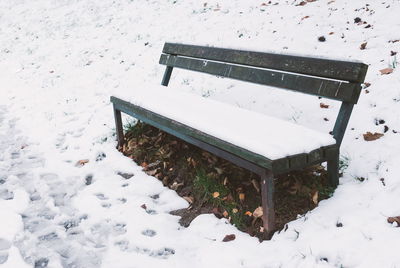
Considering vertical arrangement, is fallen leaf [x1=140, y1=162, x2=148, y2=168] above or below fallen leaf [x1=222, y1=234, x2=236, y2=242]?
below

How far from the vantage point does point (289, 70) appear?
117 inches

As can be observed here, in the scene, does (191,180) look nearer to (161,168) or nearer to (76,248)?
(161,168)

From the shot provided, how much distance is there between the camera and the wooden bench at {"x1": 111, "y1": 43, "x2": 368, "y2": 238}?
2.37 meters

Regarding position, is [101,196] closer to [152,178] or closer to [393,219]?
[152,178]

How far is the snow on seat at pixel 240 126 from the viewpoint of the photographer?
2373mm

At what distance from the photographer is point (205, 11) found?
25.1 feet

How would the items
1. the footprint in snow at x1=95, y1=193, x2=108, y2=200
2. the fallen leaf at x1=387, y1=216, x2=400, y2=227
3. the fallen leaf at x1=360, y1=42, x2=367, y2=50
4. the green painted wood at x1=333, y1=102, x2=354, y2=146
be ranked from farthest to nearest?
the fallen leaf at x1=360, y1=42, x2=367, y2=50, the footprint in snow at x1=95, y1=193, x2=108, y2=200, the green painted wood at x1=333, y1=102, x2=354, y2=146, the fallen leaf at x1=387, y1=216, x2=400, y2=227

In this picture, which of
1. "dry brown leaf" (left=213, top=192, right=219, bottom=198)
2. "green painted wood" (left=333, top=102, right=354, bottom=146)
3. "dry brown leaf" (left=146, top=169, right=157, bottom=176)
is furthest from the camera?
"dry brown leaf" (left=146, top=169, right=157, bottom=176)

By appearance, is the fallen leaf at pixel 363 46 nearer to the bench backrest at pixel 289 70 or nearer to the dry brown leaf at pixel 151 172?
the bench backrest at pixel 289 70

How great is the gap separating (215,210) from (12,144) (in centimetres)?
276

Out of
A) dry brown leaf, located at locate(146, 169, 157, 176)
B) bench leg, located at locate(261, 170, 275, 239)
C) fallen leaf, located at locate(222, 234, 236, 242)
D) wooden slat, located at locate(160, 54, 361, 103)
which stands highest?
wooden slat, located at locate(160, 54, 361, 103)

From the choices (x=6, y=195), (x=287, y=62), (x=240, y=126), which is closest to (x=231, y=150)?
(x=240, y=126)

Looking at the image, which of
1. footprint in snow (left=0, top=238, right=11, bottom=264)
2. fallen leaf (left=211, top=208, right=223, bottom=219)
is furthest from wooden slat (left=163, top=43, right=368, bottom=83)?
footprint in snow (left=0, top=238, right=11, bottom=264)

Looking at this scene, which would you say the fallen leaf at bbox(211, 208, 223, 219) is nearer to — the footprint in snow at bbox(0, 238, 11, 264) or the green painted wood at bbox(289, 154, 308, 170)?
the green painted wood at bbox(289, 154, 308, 170)
